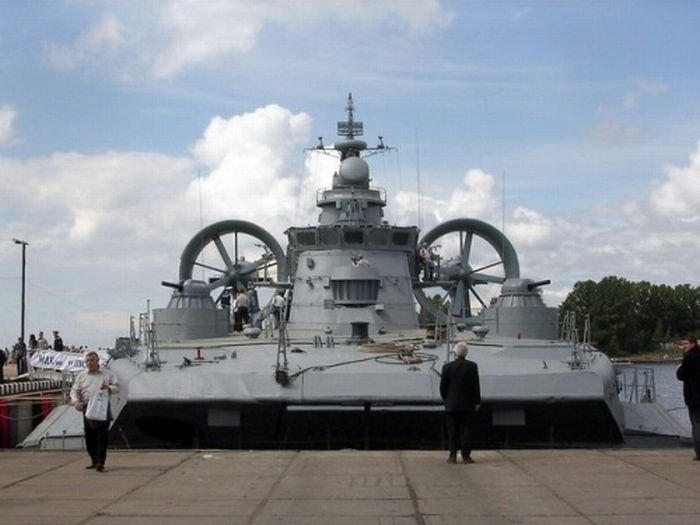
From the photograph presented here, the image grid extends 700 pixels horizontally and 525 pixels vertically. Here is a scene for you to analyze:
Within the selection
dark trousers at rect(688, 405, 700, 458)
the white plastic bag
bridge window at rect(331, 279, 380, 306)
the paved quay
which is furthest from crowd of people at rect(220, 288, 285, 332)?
dark trousers at rect(688, 405, 700, 458)

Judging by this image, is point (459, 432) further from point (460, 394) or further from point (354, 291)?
point (354, 291)

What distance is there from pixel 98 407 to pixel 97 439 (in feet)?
1.21

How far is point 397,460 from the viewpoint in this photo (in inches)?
510

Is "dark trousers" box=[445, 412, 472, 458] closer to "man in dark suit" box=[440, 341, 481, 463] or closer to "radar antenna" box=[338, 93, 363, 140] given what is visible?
"man in dark suit" box=[440, 341, 481, 463]

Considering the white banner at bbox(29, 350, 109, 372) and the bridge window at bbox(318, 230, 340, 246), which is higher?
the bridge window at bbox(318, 230, 340, 246)

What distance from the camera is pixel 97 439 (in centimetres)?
1235

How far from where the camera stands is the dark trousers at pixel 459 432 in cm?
1279

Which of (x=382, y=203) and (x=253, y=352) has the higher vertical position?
(x=382, y=203)

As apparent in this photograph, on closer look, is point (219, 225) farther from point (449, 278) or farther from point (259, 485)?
point (259, 485)

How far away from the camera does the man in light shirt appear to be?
12.3 meters

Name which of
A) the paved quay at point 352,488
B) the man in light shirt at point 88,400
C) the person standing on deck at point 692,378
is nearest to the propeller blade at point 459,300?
the paved quay at point 352,488

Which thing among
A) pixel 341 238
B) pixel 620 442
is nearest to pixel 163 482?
pixel 620 442

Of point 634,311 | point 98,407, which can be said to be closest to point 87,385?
point 98,407

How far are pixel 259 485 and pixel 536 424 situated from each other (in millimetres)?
6018
